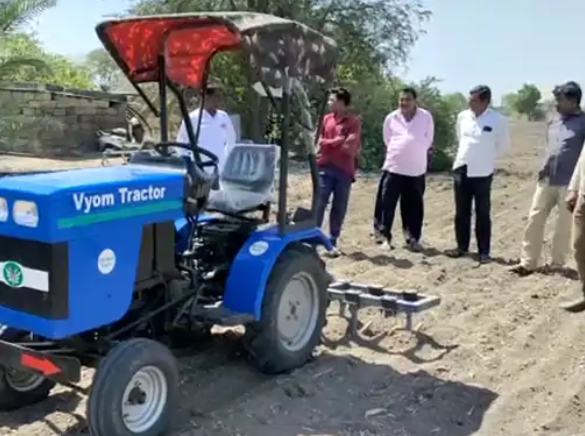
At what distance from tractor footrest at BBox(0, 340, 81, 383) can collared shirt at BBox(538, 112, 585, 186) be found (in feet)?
18.2

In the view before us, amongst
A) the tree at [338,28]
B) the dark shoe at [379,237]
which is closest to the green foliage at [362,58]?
the tree at [338,28]

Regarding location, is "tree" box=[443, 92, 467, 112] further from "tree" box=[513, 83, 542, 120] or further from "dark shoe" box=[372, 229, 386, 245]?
"tree" box=[513, 83, 542, 120]

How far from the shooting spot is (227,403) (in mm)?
5168

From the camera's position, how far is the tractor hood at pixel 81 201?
13.4ft

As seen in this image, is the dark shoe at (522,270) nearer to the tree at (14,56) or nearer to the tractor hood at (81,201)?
the tractor hood at (81,201)

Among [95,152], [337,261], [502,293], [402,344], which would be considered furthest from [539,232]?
[95,152]

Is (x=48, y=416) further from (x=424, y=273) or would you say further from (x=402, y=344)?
(x=424, y=273)

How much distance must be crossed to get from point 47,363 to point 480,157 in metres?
5.86

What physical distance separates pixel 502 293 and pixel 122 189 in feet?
14.6

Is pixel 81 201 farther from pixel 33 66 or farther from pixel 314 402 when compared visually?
pixel 33 66

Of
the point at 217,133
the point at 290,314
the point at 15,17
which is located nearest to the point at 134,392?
the point at 290,314

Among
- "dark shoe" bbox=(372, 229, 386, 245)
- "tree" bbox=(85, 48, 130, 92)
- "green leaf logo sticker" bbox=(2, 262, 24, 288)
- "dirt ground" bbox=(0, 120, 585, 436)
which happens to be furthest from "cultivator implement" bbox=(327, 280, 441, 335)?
"tree" bbox=(85, 48, 130, 92)

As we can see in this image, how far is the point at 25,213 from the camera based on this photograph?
4152mm

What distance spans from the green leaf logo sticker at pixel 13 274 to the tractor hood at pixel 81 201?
0.15m
